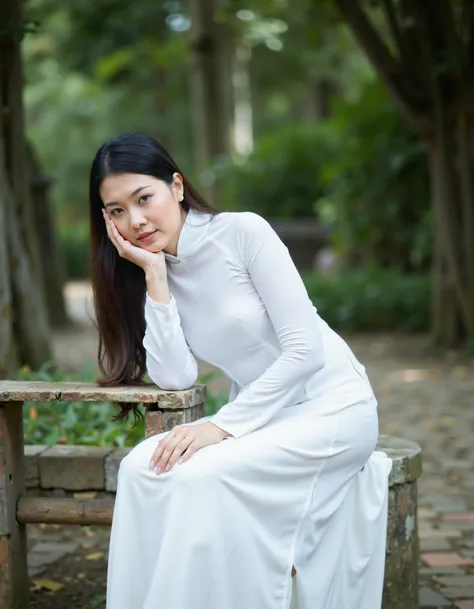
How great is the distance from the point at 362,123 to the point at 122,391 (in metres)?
9.75

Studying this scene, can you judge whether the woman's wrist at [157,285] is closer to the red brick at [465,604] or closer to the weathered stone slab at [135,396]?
the weathered stone slab at [135,396]

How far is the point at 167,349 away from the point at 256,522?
0.59 metres

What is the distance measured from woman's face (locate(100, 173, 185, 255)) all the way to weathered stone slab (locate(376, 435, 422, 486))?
Result: 3.19 feet

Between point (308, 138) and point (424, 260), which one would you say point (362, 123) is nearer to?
point (424, 260)

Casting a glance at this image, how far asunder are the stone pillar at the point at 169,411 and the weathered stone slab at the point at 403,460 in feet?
2.26

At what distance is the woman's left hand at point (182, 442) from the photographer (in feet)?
8.53

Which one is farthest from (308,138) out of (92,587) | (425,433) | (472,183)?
(92,587)

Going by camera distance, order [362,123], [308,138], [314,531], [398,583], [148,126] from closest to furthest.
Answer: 1. [314,531]
2. [398,583]
3. [362,123]
4. [308,138]
5. [148,126]

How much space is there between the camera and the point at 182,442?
104 inches

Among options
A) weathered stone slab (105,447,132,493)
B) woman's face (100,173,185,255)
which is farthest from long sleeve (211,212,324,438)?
weathered stone slab (105,447,132,493)

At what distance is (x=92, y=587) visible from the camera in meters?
3.71

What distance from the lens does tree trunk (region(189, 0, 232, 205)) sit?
1289 cm

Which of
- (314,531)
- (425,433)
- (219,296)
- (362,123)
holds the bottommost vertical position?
(425,433)

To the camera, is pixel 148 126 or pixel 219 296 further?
pixel 148 126
